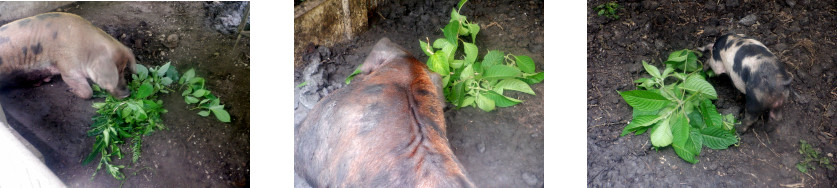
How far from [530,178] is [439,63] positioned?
16.6 inches

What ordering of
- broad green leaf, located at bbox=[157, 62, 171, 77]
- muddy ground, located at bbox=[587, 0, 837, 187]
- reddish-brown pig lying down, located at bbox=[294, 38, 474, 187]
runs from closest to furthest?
reddish-brown pig lying down, located at bbox=[294, 38, 474, 187] → broad green leaf, located at bbox=[157, 62, 171, 77] → muddy ground, located at bbox=[587, 0, 837, 187]

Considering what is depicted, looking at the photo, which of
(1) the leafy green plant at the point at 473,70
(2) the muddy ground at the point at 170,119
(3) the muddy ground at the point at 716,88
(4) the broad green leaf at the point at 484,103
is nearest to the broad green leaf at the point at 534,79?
(1) the leafy green plant at the point at 473,70

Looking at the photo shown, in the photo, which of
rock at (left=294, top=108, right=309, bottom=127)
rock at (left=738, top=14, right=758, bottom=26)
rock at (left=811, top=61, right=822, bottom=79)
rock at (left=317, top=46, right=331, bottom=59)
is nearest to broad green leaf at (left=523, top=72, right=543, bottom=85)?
rock at (left=317, top=46, right=331, bottom=59)

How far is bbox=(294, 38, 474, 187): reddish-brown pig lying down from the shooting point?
133 cm

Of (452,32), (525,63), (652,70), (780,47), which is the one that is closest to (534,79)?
(525,63)

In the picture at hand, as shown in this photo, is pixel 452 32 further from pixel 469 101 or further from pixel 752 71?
pixel 752 71

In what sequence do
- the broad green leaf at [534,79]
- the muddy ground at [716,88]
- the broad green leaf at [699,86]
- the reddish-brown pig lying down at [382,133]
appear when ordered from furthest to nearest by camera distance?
the broad green leaf at [699,86] < the muddy ground at [716,88] < the broad green leaf at [534,79] < the reddish-brown pig lying down at [382,133]

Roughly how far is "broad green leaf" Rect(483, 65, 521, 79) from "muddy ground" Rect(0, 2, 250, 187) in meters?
0.71

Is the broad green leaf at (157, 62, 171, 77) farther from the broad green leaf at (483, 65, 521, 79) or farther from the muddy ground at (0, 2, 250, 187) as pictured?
the broad green leaf at (483, 65, 521, 79)

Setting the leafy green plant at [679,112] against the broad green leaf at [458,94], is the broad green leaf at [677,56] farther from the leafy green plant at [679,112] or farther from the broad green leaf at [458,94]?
the broad green leaf at [458,94]

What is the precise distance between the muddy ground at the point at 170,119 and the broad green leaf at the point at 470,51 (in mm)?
638

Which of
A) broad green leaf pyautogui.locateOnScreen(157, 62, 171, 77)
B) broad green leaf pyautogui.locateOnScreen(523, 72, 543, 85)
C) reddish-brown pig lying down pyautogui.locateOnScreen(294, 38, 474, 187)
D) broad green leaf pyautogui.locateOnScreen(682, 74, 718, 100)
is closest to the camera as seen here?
reddish-brown pig lying down pyautogui.locateOnScreen(294, 38, 474, 187)

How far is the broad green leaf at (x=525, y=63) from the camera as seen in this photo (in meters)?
1.42

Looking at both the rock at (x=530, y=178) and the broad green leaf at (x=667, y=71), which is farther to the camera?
the broad green leaf at (x=667, y=71)
